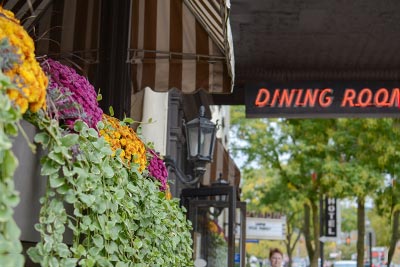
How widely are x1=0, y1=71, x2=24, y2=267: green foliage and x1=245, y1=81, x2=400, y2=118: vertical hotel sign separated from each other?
330 inches

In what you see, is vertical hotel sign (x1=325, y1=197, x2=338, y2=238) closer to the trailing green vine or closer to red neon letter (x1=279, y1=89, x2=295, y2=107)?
red neon letter (x1=279, y1=89, x2=295, y2=107)

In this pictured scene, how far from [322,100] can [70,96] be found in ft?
25.7

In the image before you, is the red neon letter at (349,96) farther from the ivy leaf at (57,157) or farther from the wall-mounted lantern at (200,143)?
the ivy leaf at (57,157)

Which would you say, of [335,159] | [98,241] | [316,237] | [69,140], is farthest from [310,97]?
[316,237]

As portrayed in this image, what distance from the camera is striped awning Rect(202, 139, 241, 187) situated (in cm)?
1388

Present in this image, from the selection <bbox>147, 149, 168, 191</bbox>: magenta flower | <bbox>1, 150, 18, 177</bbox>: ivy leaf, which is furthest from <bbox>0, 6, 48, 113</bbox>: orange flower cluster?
<bbox>147, 149, 168, 191</bbox>: magenta flower

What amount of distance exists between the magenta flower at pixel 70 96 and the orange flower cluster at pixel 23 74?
1.34 ft

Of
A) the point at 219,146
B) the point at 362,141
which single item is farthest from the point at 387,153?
the point at 219,146

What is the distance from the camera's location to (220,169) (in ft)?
46.4

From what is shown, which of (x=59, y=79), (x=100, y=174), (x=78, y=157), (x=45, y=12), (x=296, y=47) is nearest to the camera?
(x=78, y=157)

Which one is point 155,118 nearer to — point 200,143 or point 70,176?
point 200,143

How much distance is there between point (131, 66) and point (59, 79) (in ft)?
12.5

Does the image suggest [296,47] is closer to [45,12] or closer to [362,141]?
[45,12]

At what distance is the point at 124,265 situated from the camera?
301cm
